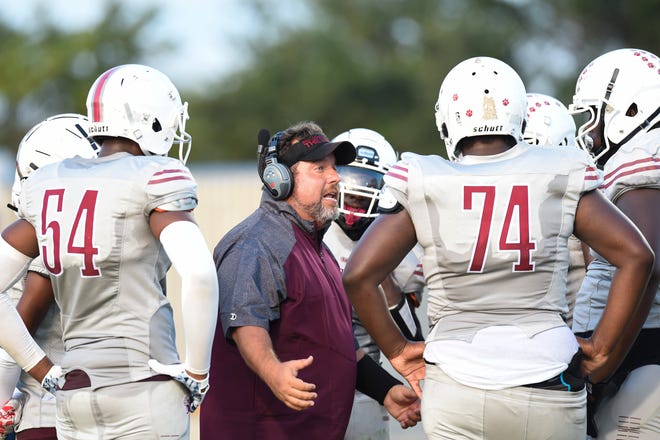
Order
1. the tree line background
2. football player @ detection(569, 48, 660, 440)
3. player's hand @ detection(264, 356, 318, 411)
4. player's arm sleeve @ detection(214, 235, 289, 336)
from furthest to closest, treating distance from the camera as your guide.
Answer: the tree line background < player's arm sleeve @ detection(214, 235, 289, 336) < football player @ detection(569, 48, 660, 440) < player's hand @ detection(264, 356, 318, 411)

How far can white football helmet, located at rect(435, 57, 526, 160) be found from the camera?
3.56 metres

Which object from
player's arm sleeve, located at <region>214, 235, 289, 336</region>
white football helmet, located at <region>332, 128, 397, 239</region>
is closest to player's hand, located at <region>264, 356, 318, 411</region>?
player's arm sleeve, located at <region>214, 235, 289, 336</region>

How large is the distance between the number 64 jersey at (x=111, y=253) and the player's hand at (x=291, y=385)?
1.25 feet

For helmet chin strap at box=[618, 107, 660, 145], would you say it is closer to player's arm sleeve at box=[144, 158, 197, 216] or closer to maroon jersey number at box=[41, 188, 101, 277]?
player's arm sleeve at box=[144, 158, 197, 216]

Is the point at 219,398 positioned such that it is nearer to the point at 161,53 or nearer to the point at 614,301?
the point at 614,301

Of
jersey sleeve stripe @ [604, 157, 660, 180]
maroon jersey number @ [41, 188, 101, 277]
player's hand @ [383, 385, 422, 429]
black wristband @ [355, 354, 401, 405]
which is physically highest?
jersey sleeve stripe @ [604, 157, 660, 180]

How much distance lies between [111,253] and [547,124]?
8.11 feet

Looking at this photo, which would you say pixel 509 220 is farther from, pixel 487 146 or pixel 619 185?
pixel 619 185

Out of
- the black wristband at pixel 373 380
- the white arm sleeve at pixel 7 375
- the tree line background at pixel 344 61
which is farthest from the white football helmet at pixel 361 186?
the tree line background at pixel 344 61

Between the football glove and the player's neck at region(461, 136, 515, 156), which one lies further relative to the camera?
the football glove

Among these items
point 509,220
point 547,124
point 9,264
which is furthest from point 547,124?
point 9,264

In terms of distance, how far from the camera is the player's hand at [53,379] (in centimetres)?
369

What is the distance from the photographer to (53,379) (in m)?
3.69

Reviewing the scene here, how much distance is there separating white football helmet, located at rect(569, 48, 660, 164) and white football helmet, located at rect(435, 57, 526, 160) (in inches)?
31.2
